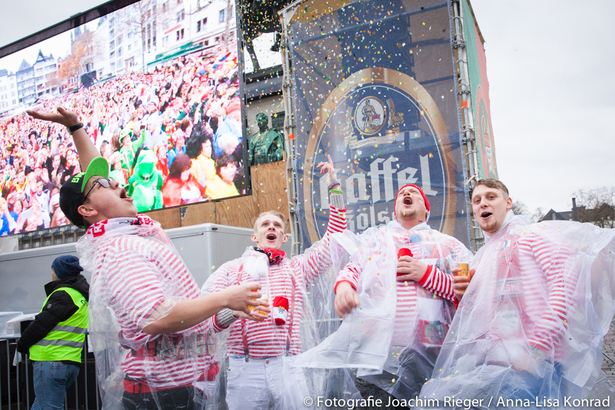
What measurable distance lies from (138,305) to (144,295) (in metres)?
0.04

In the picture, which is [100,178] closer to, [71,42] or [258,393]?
[258,393]

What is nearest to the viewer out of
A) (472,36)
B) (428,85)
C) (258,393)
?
Result: (258,393)

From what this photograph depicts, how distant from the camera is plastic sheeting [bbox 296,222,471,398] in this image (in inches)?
81.6

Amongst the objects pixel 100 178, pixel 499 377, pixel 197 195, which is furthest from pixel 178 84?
pixel 499 377

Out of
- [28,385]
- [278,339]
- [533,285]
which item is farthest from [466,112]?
[28,385]

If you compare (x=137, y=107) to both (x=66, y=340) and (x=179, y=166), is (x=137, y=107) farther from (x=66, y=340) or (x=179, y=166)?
(x=66, y=340)

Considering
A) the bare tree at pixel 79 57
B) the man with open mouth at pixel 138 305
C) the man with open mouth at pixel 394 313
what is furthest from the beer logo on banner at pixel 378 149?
the bare tree at pixel 79 57

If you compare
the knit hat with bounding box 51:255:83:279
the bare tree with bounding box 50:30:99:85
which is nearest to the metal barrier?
the knit hat with bounding box 51:255:83:279

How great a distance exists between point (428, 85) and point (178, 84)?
4469mm

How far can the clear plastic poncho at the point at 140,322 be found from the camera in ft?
5.41

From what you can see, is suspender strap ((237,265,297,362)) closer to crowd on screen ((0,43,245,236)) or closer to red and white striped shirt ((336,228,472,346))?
red and white striped shirt ((336,228,472,346))

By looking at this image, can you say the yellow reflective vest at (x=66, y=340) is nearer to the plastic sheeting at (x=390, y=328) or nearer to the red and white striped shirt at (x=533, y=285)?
the plastic sheeting at (x=390, y=328)

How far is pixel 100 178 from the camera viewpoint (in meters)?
1.97

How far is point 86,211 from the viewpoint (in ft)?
6.27
